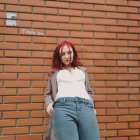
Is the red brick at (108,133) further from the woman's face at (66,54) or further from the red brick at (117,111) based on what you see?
the woman's face at (66,54)

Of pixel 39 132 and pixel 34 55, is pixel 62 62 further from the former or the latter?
pixel 39 132

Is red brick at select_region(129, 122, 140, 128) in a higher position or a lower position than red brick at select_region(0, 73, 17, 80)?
lower

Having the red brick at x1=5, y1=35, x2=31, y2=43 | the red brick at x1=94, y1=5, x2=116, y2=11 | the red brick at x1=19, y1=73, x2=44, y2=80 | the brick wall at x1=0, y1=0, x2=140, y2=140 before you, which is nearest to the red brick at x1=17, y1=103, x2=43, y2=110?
the brick wall at x1=0, y1=0, x2=140, y2=140

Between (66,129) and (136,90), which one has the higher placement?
(136,90)

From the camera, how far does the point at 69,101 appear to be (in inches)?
106

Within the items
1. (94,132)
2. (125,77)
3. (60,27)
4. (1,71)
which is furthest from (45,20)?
(94,132)

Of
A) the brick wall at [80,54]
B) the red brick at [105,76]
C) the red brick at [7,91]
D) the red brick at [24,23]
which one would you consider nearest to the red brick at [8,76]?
the brick wall at [80,54]

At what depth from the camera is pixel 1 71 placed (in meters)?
3.08

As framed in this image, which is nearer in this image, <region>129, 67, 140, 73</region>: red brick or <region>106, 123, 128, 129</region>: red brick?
<region>106, 123, 128, 129</region>: red brick

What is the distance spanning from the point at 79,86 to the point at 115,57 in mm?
791

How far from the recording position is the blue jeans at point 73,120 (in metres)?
2.63

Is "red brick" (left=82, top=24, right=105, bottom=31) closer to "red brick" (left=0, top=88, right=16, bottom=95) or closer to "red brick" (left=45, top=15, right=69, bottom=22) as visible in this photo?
"red brick" (left=45, top=15, right=69, bottom=22)

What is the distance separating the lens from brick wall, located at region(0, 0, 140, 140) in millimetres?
3105

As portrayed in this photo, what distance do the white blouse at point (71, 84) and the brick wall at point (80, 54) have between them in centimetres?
40
